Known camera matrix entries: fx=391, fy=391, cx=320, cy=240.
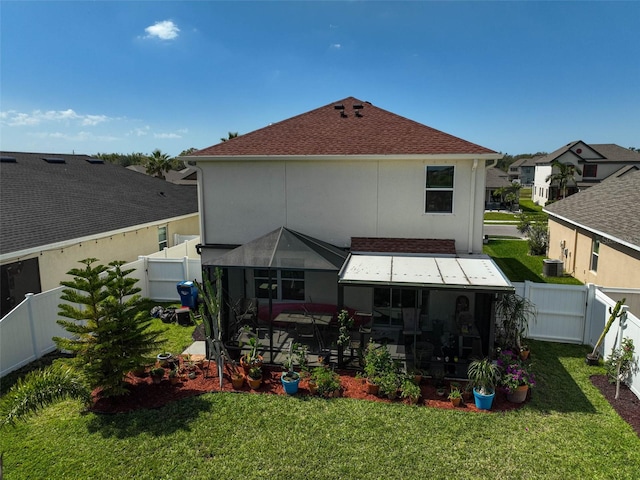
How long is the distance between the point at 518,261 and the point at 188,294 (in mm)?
19395

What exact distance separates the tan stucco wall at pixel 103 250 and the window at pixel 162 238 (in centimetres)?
23

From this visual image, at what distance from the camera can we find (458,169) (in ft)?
39.7

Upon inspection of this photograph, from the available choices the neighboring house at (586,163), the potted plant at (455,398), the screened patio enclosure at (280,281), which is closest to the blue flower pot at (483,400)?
the potted plant at (455,398)

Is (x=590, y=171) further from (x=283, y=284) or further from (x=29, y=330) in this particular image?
(x=29, y=330)

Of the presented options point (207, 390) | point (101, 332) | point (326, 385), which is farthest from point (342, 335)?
point (101, 332)

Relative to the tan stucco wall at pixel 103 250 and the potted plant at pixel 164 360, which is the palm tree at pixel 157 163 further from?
the potted plant at pixel 164 360

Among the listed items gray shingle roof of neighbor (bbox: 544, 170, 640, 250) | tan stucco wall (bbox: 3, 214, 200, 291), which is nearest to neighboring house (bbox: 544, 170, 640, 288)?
gray shingle roof of neighbor (bbox: 544, 170, 640, 250)

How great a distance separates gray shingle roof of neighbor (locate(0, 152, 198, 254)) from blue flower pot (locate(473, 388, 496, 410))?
1332 centimetres

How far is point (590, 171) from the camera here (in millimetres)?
59125

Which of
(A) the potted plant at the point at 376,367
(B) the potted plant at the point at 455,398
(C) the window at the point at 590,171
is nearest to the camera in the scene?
(B) the potted plant at the point at 455,398

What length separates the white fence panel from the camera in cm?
1180

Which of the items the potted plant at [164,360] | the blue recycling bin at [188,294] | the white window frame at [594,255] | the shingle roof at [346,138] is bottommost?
the potted plant at [164,360]

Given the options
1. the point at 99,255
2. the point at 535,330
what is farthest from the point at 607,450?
the point at 99,255

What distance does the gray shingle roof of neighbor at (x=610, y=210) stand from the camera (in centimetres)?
1443
